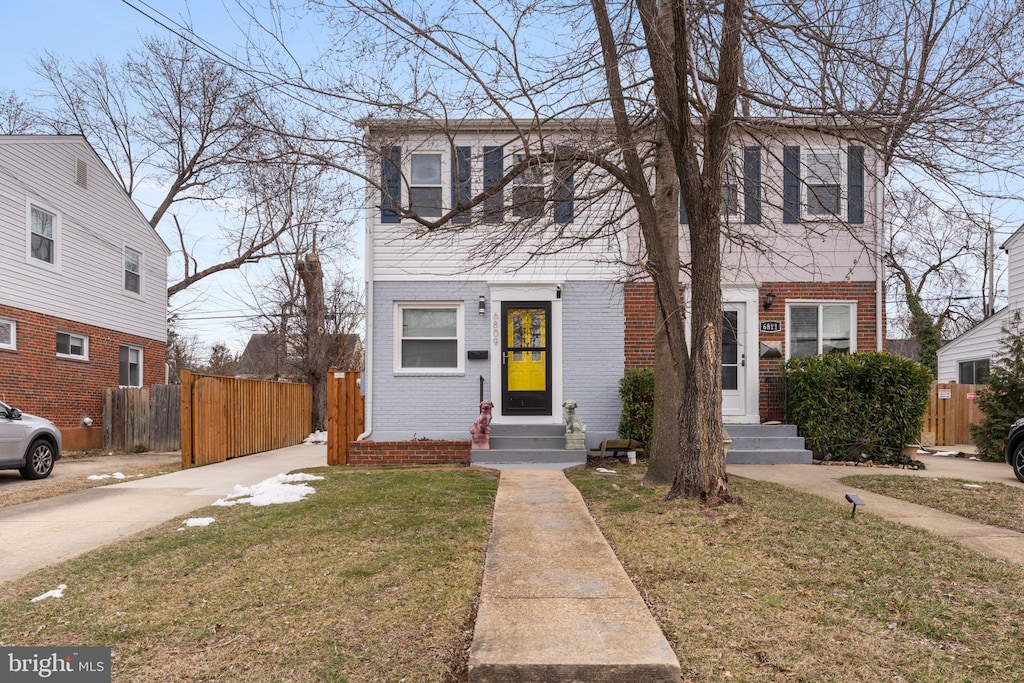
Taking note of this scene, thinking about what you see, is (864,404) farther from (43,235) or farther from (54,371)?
(43,235)

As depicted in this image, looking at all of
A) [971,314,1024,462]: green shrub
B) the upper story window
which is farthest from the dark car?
the upper story window

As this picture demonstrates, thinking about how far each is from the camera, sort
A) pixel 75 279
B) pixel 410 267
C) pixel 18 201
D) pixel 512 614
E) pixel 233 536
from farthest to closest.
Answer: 1. pixel 75 279
2. pixel 18 201
3. pixel 410 267
4. pixel 233 536
5. pixel 512 614

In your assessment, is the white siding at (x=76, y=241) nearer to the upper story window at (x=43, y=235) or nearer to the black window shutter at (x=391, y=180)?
the upper story window at (x=43, y=235)

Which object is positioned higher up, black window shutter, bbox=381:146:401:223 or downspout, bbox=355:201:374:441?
black window shutter, bbox=381:146:401:223

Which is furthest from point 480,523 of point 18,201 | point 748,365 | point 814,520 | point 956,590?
point 18,201

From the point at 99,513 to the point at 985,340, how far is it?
2012 centimetres

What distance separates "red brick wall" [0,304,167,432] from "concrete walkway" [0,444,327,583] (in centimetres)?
606

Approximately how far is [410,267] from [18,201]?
938cm

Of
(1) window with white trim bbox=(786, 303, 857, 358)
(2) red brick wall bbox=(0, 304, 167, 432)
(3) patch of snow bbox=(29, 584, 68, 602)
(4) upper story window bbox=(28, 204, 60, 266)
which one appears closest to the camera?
(3) patch of snow bbox=(29, 584, 68, 602)

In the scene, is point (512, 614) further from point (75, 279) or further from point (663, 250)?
point (75, 279)

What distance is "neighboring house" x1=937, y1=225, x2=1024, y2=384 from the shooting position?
638 inches

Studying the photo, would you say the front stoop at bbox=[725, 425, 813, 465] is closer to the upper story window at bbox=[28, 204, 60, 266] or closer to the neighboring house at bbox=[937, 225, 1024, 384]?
the neighboring house at bbox=[937, 225, 1024, 384]

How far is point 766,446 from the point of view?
35.6 ft

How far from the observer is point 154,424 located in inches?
659
